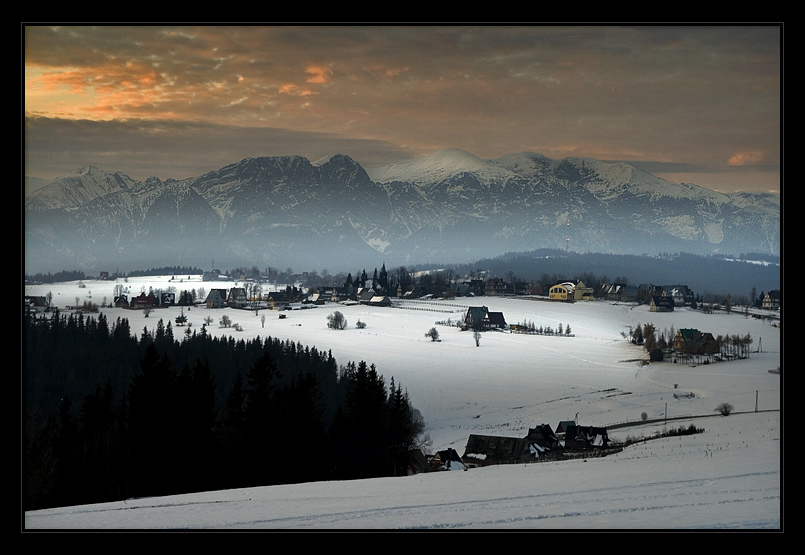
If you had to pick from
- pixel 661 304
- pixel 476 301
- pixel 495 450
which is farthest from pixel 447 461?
pixel 661 304

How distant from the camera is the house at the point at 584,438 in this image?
910cm

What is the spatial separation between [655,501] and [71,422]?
7834mm

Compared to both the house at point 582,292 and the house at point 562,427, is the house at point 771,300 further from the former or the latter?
the house at point 582,292

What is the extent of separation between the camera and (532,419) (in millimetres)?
10555

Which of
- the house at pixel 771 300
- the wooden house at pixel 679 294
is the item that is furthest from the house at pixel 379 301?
the house at pixel 771 300

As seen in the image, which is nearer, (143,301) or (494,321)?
(143,301)

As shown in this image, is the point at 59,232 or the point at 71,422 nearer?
the point at 71,422

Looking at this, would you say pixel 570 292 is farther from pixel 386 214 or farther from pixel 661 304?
pixel 386 214

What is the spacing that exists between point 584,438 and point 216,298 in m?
8.02

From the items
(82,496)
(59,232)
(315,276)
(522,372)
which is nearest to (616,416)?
(522,372)

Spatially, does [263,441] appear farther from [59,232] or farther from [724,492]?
[724,492]

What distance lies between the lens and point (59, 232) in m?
9.78

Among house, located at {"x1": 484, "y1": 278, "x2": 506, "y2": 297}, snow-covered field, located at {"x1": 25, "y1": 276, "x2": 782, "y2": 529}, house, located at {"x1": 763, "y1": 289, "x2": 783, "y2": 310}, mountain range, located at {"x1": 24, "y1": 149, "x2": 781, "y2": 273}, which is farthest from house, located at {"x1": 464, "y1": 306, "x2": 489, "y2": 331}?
house, located at {"x1": 763, "y1": 289, "x2": 783, "y2": 310}

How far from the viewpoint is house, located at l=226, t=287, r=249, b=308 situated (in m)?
12.7
